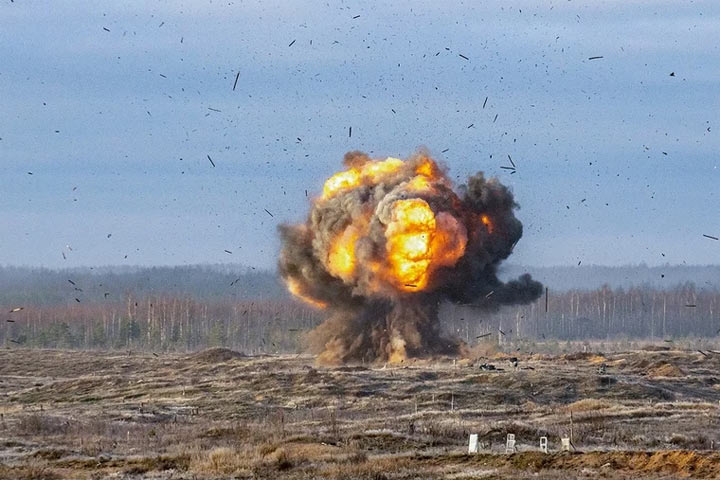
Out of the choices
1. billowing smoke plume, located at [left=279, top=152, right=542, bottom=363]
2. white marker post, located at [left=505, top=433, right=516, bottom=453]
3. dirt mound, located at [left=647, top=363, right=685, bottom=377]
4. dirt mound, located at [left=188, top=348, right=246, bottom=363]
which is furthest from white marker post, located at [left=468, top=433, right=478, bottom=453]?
dirt mound, located at [left=188, top=348, right=246, bottom=363]

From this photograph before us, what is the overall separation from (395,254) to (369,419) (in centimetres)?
4492

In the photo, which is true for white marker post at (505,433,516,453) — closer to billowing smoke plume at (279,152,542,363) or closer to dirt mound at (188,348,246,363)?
billowing smoke plume at (279,152,542,363)

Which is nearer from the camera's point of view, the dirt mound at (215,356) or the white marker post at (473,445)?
the white marker post at (473,445)

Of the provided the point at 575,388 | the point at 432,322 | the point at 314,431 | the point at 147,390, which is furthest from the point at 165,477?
the point at 432,322

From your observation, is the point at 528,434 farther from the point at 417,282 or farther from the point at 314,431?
the point at 417,282

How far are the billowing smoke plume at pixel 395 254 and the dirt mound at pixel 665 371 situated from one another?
→ 1944 cm

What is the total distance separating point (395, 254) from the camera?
113562 mm

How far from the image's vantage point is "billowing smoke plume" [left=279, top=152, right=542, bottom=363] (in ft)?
374

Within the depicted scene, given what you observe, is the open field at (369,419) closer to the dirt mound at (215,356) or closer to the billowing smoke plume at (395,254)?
the dirt mound at (215,356)

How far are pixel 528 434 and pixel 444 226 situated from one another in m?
59.8

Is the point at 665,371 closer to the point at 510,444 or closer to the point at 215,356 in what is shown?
the point at 215,356

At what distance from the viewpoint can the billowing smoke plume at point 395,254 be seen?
374 feet

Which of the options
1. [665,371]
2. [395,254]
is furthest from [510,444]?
[395,254]

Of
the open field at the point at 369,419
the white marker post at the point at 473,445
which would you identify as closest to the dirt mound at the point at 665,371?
the open field at the point at 369,419
